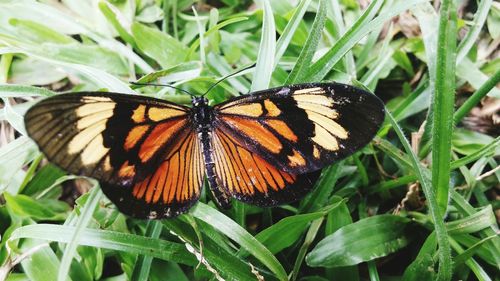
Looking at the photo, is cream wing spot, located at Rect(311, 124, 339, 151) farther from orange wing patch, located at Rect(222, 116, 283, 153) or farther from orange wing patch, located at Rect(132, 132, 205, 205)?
orange wing patch, located at Rect(132, 132, 205, 205)

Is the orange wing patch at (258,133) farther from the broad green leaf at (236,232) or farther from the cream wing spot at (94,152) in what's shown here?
the cream wing spot at (94,152)

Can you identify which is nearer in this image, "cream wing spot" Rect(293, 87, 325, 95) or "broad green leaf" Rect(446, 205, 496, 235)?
"cream wing spot" Rect(293, 87, 325, 95)

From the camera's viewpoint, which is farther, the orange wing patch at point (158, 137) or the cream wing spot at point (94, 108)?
the orange wing patch at point (158, 137)

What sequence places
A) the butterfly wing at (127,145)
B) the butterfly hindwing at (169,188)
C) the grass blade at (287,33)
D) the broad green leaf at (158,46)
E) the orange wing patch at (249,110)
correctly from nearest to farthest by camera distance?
the butterfly wing at (127,145), the butterfly hindwing at (169,188), the orange wing patch at (249,110), the grass blade at (287,33), the broad green leaf at (158,46)

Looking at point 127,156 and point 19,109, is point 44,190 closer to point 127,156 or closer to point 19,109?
point 19,109

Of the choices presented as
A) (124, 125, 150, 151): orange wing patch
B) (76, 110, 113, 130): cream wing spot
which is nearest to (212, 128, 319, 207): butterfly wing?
(124, 125, 150, 151): orange wing patch

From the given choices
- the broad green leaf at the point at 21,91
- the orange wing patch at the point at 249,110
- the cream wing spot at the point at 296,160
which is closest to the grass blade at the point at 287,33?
the orange wing patch at the point at 249,110

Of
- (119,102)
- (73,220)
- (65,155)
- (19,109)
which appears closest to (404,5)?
(119,102)
